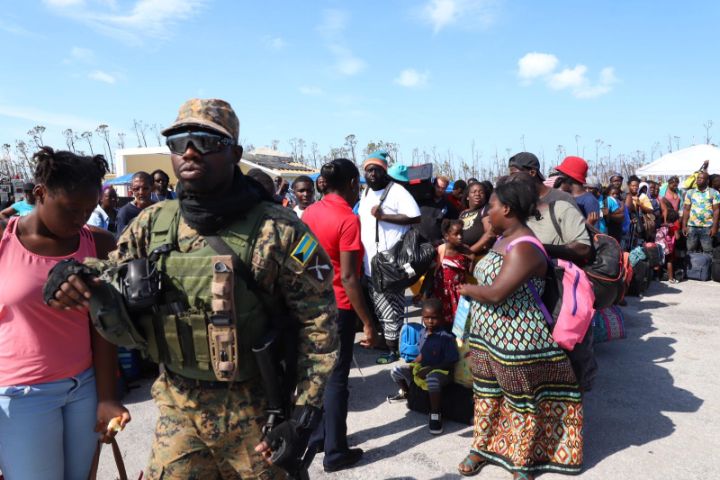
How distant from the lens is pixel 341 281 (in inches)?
123

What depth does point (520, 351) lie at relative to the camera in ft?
9.83

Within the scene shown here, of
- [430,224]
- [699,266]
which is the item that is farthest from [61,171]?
[699,266]

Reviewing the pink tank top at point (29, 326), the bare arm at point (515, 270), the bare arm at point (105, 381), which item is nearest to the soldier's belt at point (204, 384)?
the bare arm at point (105, 381)

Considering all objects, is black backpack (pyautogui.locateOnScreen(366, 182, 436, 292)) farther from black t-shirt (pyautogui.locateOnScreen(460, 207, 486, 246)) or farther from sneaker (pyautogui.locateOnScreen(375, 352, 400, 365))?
sneaker (pyautogui.locateOnScreen(375, 352, 400, 365))

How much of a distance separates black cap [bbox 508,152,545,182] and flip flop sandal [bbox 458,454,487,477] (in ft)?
7.77

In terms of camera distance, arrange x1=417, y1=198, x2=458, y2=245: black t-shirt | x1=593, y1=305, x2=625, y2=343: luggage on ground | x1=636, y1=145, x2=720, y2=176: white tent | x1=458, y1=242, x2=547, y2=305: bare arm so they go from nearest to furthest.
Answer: x1=458, y1=242, x2=547, y2=305: bare arm, x1=593, y1=305, x2=625, y2=343: luggage on ground, x1=417, y1=198, x2=458, y2=245: black t-shirt, x1=636, y1=145, x2=720, y2=176: white tent

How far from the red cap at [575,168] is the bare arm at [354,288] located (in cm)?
258

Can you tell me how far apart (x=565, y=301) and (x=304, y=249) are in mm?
1986

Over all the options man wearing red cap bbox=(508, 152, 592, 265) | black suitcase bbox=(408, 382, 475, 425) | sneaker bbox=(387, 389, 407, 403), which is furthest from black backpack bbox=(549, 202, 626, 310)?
sneaker bbox=(387, 389, 407, 403)

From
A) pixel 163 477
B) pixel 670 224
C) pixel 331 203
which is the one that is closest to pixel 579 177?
pixel 331 203

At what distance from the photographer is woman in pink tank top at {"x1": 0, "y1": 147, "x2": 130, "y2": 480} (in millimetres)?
1956

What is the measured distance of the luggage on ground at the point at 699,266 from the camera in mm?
8891

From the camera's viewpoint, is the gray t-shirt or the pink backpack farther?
the gray t-shirt

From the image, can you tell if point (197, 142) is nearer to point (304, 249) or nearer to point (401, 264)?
point (304, 249)
